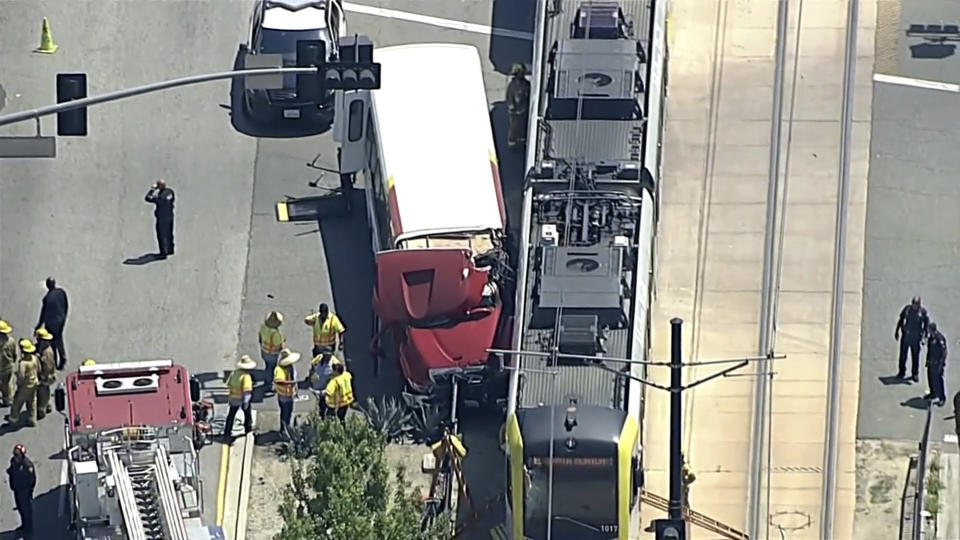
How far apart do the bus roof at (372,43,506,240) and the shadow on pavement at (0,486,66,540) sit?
239 inches

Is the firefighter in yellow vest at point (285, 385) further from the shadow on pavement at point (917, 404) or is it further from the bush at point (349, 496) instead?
the shadow on pavement at point (917, 404)

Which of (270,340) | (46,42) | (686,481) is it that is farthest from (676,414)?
(46,42)

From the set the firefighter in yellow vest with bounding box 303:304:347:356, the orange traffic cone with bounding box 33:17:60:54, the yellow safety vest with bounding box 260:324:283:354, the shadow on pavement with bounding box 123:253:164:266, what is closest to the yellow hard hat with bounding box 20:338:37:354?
the yellow safety vest with bounding box 260:324:283:354

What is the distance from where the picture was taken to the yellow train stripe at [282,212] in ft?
129

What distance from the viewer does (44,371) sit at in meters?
34.9

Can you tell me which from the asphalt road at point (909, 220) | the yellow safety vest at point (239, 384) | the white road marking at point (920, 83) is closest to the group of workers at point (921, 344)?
the asphalt road at point (909, 220)

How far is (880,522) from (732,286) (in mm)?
5077

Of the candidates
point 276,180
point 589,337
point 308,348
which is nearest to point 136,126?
point 276,180

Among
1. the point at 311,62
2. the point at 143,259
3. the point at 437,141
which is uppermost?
the point at 311,62

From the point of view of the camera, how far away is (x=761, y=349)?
1458 inches

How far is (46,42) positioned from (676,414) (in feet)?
60.7

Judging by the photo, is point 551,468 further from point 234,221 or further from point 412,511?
point 234,221

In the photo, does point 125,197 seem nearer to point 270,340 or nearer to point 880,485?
point 270,340

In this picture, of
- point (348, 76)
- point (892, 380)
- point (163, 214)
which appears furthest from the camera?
point (163, 214)
